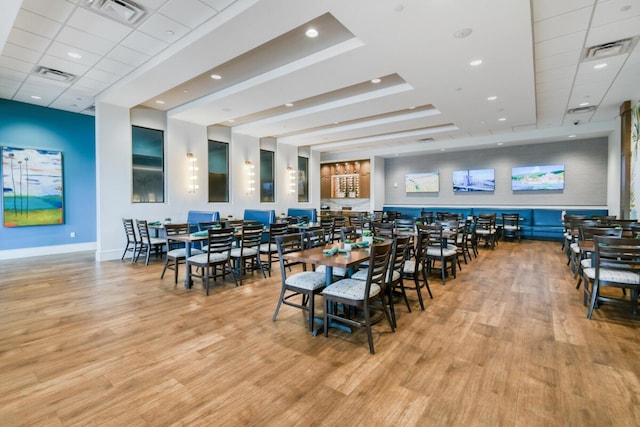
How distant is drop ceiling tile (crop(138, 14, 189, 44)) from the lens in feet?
12.9

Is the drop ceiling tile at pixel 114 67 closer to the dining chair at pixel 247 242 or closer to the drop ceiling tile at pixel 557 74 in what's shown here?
the dining chair at pixel 247 242

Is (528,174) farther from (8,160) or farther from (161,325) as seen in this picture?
(8,160)

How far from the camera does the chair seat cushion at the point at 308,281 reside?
10.2ft

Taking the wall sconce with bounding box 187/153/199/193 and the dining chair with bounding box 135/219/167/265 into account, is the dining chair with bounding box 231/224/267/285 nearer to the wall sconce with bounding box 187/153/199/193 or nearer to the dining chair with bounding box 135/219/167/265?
the dining chair with bounding box 135/219/167/265

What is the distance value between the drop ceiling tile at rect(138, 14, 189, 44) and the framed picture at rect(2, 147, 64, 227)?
18.4ft

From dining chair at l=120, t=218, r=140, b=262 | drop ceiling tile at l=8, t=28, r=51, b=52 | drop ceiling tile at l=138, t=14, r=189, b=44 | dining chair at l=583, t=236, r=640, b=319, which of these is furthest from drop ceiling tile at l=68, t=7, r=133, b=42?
dining chair at l=583, t=236, r=640, b=319

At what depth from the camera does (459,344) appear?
9.29ft

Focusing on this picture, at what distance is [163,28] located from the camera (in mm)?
4121

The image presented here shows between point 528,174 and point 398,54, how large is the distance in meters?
8.46

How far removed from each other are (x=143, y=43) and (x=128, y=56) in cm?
64

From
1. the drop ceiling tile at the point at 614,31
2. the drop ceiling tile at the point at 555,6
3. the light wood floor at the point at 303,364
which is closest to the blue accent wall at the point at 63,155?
the light wood floor at the point at 303,364

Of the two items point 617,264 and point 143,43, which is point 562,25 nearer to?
point 617,264

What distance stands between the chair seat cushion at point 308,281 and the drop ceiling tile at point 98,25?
4117 millimetres

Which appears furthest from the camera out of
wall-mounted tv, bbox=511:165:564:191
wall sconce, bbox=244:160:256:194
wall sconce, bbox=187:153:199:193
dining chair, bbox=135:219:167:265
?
wall-mounted tv, bbox=511:165:564:191
